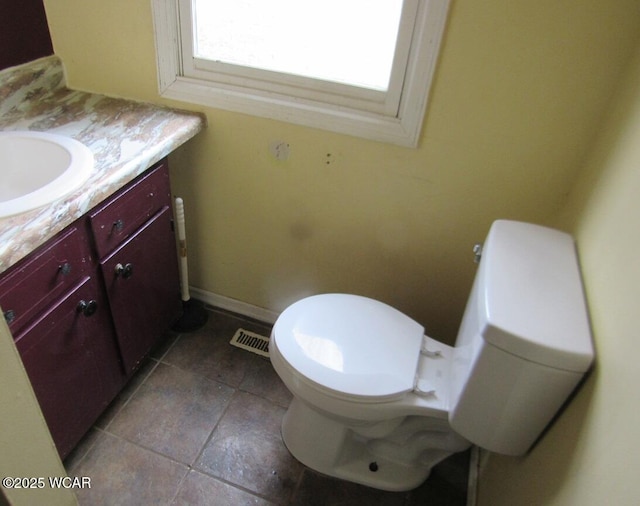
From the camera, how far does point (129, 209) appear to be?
4.11ft

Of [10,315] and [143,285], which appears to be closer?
[10,315]

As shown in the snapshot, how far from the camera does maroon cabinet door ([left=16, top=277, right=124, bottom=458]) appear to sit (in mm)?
1063

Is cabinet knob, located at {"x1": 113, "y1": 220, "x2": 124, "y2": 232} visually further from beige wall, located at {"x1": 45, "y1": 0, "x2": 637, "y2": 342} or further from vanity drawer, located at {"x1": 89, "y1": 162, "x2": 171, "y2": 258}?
beige wall, located at {"x1": 45, "y1": 0, "x2": 637, "y2": 342}

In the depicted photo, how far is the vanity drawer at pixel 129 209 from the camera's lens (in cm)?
115

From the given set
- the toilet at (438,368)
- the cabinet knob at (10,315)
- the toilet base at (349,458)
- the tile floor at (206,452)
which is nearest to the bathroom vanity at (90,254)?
the cabinet knob at (10,315)

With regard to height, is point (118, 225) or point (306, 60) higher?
point (306, 60)

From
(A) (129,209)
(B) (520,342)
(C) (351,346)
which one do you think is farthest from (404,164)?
(A) (129,209)

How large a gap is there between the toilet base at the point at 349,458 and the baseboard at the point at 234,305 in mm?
507

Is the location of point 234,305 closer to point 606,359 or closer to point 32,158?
point 32,158

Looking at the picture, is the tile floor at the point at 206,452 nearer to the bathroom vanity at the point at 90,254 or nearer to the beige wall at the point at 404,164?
the bathroom vanity at the point at 90,254

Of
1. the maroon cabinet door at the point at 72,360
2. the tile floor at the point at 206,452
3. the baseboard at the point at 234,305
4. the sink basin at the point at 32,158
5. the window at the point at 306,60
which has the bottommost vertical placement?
the tile floor at the point at 206,452

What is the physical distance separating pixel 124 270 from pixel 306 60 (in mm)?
796

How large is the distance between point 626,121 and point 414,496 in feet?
3.72

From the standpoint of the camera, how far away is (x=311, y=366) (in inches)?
→ 45.3
